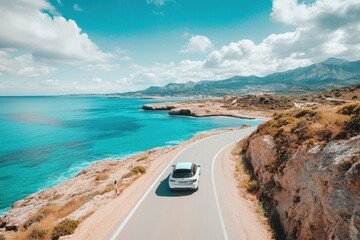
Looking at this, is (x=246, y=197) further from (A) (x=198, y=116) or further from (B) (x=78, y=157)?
(A) (x=198, y=116)

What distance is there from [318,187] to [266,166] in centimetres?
658

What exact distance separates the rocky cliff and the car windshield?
173 inches

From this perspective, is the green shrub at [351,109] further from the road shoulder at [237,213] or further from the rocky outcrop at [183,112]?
the rocky outcrop at [183,112]

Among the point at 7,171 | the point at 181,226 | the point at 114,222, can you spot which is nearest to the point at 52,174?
the point at 7,171

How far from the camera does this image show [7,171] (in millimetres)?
33875

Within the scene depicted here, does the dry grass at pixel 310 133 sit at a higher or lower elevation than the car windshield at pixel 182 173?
higher

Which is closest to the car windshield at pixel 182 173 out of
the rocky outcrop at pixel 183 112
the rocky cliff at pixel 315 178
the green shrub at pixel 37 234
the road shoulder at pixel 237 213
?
the road shoulder at pixel 237 213

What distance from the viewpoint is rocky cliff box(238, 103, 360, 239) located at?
22.2 feet

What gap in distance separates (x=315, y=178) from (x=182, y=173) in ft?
24.9

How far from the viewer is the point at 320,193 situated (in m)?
8.07

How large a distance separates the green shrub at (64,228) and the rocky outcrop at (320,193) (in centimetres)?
918

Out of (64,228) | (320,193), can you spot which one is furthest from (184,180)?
(320,193)

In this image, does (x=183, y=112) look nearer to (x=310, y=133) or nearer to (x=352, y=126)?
(x=310, y=133)

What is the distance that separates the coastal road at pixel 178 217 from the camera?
31.4ft
